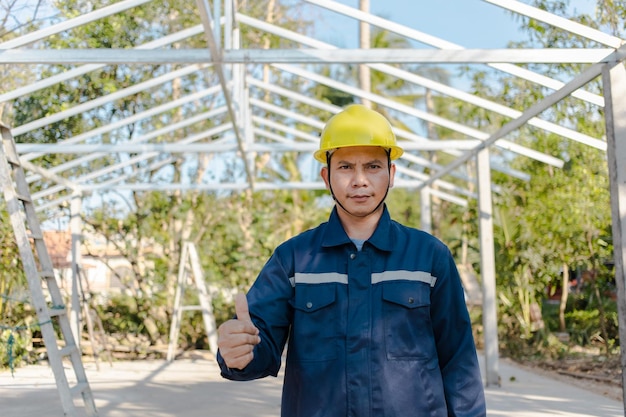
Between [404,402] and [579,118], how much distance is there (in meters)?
9.23

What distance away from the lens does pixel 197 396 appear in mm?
7906

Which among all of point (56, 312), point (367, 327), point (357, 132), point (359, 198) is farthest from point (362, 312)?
point (56, 312)

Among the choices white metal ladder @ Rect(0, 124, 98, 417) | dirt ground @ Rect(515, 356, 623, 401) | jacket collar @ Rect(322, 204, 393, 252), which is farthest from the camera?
dirt ground @ Rect(515, 356, 623, 401)

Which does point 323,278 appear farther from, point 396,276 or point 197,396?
point 197,396

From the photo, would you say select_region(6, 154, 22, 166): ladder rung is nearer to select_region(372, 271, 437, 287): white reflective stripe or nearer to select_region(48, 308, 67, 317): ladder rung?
select_region(48, 308, 67, 317): ladder rung

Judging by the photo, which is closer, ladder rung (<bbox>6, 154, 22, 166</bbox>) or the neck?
the neck

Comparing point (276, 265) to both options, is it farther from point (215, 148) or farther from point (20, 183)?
point (215, 148)

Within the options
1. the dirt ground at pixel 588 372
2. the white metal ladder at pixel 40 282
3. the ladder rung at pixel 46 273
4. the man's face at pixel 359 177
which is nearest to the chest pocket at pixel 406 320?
the man's face at pixel 359 177

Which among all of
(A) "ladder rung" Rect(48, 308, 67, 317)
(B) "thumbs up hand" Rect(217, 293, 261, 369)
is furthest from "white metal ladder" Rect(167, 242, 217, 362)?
(B) "thumbs up hand" Rect(217, 293, 261, 369)

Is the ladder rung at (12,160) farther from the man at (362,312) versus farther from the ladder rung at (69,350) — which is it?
the man at (362,312)

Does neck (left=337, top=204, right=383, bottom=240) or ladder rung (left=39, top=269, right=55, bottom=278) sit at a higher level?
ladder rung (left=39, top=269, right=55, bottom=278)

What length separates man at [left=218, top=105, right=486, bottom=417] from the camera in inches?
75.7

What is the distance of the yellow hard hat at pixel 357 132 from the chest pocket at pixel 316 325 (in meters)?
0.39

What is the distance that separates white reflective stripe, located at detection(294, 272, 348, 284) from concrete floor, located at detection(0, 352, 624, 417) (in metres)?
4.93
